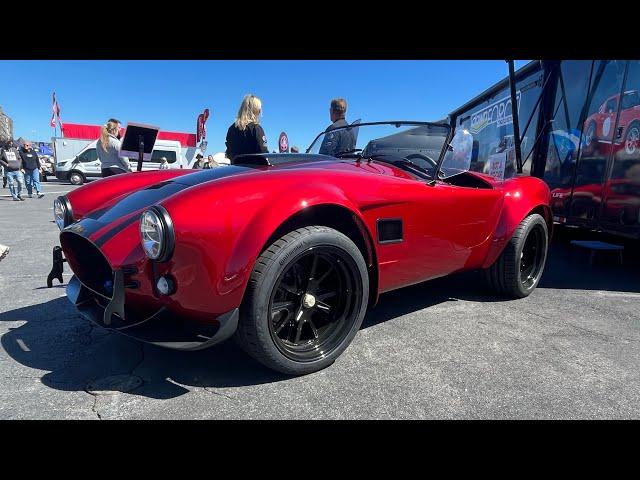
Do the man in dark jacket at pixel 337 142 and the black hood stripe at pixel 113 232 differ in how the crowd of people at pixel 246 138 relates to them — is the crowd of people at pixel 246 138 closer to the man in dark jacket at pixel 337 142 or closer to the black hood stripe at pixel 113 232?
the man in dark jacket at pixel 337 142

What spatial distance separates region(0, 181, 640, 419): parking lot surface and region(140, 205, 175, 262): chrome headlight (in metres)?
0.65

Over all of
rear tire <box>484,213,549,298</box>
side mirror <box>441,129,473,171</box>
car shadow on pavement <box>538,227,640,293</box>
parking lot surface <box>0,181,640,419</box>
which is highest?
side mirror <box>441,129,473,171</box>

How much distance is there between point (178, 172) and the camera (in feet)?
8.82

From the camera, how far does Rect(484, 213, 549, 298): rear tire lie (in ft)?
9.86

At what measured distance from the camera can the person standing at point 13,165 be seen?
9.92m

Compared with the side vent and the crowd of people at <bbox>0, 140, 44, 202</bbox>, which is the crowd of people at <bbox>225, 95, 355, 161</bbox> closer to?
the side vent

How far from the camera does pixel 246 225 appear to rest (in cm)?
157

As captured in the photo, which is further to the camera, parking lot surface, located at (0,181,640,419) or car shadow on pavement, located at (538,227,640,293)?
car shadow on pavement, located at (538,227,640,293)

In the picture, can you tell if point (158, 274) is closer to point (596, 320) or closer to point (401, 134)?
point (401, 134)

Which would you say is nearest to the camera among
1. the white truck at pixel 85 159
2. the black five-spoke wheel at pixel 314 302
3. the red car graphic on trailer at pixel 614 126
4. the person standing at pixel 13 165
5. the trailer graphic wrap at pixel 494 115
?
the black five-spoke wheel at pixel 314 302

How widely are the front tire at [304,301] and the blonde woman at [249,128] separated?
219cm

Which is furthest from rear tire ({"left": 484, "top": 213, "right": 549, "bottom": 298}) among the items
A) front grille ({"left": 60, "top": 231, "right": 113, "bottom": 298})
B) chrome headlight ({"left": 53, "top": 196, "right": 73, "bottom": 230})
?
chrome headlight ({"left": 53, "top": 196, "right": 73, "bottom": 230})

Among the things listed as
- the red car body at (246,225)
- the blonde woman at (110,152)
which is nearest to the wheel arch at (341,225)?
the red car body at (246,225)
